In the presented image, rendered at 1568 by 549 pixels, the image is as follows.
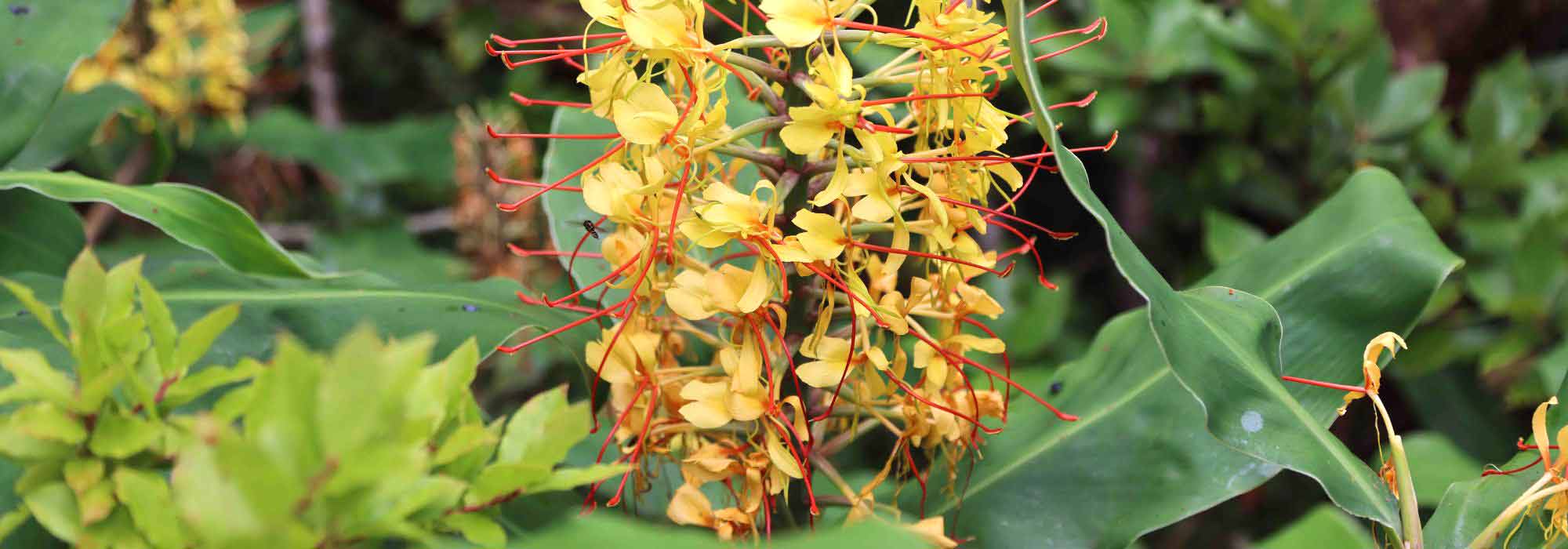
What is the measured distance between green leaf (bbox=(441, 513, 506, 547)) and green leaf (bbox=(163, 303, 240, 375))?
133 millimetres

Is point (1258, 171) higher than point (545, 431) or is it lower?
lower

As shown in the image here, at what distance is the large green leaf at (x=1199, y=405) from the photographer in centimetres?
67

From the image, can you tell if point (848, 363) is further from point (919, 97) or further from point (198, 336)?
point (198, 336)

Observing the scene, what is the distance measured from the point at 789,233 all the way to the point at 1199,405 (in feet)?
1.02

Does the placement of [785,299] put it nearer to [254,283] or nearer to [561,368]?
[254,283]

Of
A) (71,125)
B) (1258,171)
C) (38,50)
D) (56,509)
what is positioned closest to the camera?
(56,509)

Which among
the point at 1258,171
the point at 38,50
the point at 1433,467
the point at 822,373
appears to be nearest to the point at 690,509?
the point at 822,373

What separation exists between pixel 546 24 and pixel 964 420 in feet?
5.99

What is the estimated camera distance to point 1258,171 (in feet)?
5.06

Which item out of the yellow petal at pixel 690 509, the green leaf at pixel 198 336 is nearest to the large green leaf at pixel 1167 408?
the yellow petal at pixel 690 509

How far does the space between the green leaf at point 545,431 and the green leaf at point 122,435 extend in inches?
5.7

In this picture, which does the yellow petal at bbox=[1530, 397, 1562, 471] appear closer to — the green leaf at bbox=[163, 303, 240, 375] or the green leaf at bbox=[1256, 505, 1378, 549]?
the green leaf at bbox=[1256, 505, 1378, 549]

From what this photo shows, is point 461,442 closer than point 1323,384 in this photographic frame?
Yes

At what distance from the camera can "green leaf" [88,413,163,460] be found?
45cm
